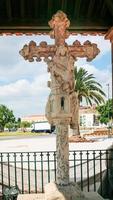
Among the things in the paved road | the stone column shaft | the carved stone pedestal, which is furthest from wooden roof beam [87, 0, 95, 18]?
the paved road

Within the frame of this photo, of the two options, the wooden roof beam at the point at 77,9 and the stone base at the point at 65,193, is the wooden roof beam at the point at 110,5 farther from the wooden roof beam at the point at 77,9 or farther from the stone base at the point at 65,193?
the stone base at the point at 65,193

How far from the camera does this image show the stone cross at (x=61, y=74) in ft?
19.2

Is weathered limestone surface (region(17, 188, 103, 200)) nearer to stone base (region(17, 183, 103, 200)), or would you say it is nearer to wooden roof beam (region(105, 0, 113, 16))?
stone base (region(17, 183, 103, 200))

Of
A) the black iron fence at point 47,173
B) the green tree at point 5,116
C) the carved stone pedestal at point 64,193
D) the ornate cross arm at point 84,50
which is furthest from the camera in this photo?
the green tree at point 5,116

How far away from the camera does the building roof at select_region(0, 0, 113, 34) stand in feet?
25.0

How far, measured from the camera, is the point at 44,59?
596 cm

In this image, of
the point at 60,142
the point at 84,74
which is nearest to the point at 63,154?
the point at 60,142

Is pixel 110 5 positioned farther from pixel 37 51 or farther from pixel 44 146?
pixel 44 146

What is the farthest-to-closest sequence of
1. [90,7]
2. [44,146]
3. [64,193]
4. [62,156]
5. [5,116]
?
[5,116] → [44,146] → [90,7] → [62,156] → [64,193]

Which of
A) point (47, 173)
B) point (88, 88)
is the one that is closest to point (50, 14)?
point (47, 173)

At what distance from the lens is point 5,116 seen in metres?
95.4

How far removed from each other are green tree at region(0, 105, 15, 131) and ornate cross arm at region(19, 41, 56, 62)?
88540mm

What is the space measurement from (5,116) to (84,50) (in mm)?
90310

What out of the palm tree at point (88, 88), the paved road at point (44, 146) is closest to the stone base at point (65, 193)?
the paved road at point (44, 146)
